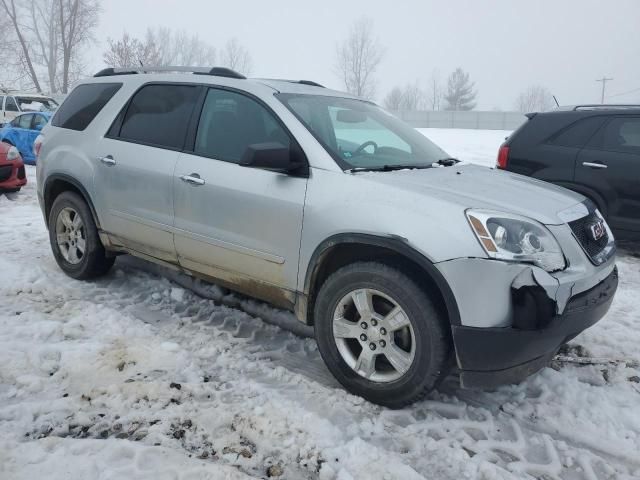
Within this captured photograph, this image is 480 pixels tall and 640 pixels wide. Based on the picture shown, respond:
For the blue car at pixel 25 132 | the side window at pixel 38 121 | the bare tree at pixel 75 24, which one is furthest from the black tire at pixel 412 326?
the bare tree at pixel 75 24

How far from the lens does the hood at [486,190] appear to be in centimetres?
263

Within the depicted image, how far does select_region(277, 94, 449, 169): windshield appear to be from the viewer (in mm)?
3186

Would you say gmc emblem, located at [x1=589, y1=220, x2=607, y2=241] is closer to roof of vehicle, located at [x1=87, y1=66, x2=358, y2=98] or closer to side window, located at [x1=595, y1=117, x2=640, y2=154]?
roof of vehicle, located at [x1=87, y1=66, x2=358, y2=98]

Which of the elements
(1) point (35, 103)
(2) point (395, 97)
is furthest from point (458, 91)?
(1) point (35, 103)

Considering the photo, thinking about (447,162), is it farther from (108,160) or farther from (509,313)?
(108,160)

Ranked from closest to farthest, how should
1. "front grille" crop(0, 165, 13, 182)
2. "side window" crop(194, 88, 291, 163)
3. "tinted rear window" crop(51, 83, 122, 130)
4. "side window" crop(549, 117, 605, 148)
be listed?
"side window" crop(194, 88, 291, 163) < "tinted rear window" crop(51, 83, 122, 130) < "side window" crop(549, 117, 605, 148) < "front grille" crop(0, 165, 13, 182)

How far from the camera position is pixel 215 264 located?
11.4 feet

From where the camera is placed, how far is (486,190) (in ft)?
9.42

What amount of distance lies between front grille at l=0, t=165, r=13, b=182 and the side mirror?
23.6ft

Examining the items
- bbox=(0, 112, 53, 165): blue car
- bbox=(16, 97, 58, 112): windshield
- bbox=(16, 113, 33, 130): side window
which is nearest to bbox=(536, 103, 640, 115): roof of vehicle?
bbox=(0, 112, 53, 165): blue car

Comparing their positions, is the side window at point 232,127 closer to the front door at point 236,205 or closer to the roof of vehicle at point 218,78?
the front door at point 236,205

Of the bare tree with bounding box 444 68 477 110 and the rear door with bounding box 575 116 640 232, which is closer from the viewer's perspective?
the rear door with bounding box 575 116 640 232

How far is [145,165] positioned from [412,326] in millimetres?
2370

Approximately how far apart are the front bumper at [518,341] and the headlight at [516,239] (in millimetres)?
211
